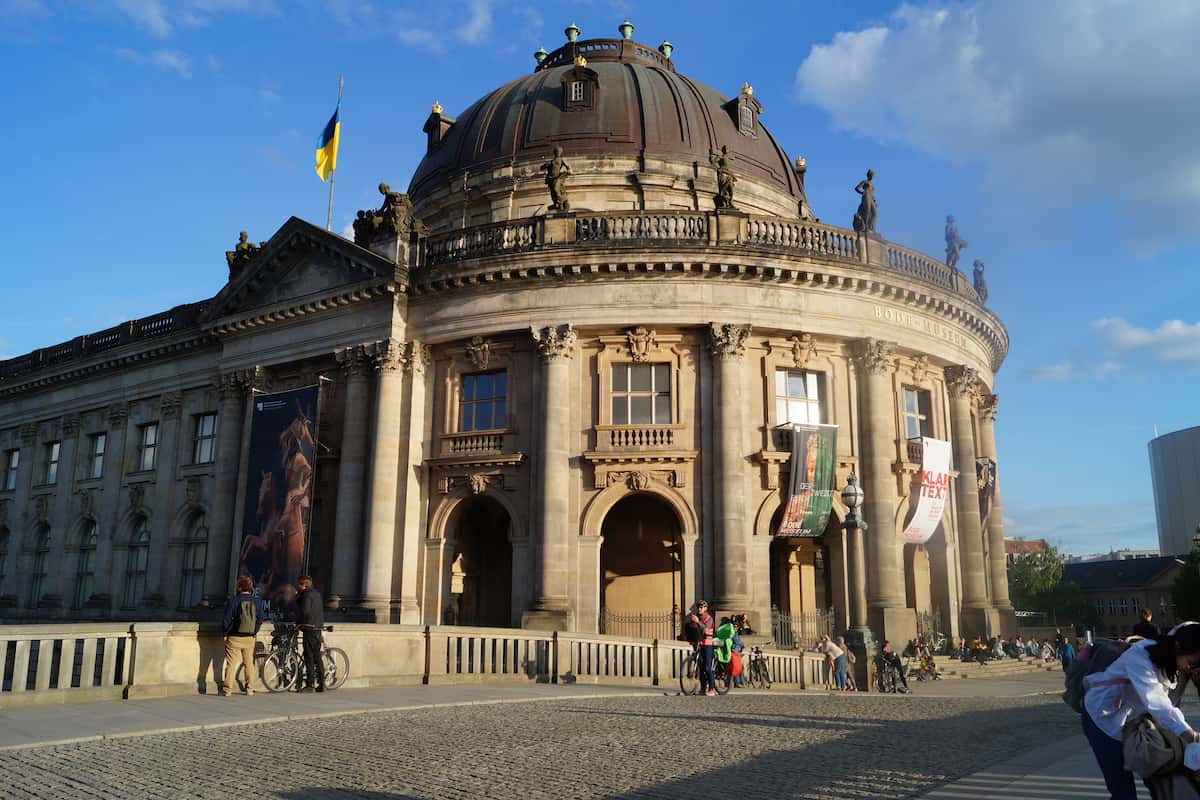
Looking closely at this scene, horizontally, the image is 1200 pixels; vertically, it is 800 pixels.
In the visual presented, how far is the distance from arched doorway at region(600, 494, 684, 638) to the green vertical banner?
13.3 feet

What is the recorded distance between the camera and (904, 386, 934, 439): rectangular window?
32.5 m

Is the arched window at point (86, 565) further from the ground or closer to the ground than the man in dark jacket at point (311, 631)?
further from the ground

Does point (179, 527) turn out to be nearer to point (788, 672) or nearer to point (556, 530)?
point (556, 530)

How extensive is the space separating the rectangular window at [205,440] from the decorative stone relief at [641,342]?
17527mm

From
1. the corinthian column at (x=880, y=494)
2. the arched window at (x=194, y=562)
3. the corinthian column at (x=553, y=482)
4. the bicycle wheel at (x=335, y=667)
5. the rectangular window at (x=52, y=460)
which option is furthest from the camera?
the rectangular window at (x=52, y=460)

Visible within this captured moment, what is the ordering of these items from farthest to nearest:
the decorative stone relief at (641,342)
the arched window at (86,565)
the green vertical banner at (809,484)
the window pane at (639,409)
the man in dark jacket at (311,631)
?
the arched window at (86,565)
the window pane at (639,409)
the decorative stone relief at (641,342)
the green vertical banner at (809,484)
the man in dark jacket at (311,631)

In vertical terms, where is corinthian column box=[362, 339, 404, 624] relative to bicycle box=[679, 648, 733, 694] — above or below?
above

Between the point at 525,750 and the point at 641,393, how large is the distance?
19.5 meters

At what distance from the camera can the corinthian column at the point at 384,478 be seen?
29172mm

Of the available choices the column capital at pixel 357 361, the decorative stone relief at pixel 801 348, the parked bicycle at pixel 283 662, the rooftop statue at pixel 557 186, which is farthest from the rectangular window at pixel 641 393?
the parked bicycle at pixel 283 662

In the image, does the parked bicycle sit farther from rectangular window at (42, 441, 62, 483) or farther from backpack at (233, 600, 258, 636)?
rectangular window at (42, 441, 62, 483)

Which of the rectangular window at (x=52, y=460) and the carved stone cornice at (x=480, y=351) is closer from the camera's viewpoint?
the carved stone cornice at (x=480, y=351)

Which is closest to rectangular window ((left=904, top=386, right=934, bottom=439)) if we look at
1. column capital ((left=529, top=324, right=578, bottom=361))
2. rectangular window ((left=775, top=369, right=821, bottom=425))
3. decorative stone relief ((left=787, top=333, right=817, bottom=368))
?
rectangular window ((left=775, top=369, right=821, bottom=425))

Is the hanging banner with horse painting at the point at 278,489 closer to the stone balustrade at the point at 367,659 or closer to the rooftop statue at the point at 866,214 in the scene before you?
the stone balustrade at the point at 367,659
